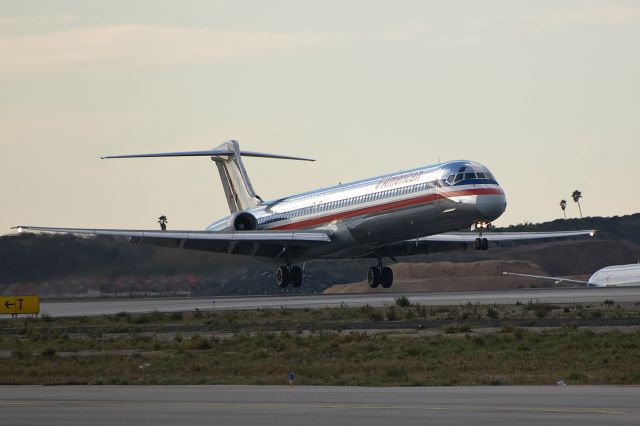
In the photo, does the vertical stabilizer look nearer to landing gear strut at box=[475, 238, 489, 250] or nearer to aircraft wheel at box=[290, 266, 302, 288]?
aircraft wheel at box=[290, 266, 302, 288]

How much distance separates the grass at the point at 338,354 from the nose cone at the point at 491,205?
9.38m

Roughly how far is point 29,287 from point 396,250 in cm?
1873

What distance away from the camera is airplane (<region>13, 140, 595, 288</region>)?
55875 millimetres

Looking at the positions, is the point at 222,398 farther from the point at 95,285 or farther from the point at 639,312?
the point at 95,285

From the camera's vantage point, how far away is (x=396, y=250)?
65.3 meters

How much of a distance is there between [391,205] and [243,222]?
13013mm

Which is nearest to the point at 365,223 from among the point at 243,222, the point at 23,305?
the point at 243,222

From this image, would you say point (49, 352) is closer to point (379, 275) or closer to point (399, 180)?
point (399, 180)

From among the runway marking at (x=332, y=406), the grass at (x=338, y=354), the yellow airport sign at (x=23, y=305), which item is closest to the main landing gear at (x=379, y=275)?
the yellow airport sign at (x=23, y=305)

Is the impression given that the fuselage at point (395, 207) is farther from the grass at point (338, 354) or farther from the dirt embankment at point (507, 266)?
the dirt embankment at point (507, 266)

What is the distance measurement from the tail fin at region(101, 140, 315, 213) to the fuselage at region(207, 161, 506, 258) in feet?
24.2

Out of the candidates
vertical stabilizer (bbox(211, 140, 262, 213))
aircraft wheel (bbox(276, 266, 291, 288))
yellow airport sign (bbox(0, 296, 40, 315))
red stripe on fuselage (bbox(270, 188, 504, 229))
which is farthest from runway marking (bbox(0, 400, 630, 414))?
vertical stabilizer (bbox(211, 140, 262, 213))

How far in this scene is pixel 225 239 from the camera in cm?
6481

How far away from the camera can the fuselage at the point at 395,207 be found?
182 feet
